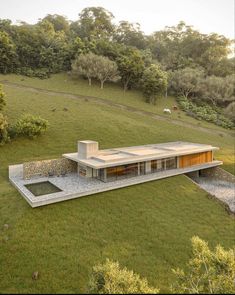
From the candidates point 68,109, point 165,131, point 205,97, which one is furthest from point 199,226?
point 205,97

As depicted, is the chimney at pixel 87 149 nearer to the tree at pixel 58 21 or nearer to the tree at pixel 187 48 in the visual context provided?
the tree at pixel 187 48

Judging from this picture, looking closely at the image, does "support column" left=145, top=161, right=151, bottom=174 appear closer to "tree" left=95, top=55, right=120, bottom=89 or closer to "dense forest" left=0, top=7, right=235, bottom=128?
"dense forest" left=0, top=7, right=235, bottom=128

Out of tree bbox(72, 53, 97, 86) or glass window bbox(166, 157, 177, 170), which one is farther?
tree bbox(72, 53, 97, 86)

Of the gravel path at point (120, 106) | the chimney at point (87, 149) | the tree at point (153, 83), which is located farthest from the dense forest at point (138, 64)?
the chimney at point (87, 149)

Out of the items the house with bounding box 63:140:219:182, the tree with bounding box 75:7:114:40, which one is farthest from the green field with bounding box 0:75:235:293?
the tree with bounding box 75:7:114:40

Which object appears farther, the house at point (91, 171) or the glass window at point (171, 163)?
the glass window at point (171, 163)
